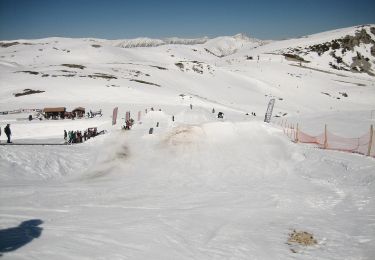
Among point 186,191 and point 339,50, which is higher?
point 339,50

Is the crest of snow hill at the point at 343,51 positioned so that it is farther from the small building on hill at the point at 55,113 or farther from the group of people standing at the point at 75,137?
the group of people standing at the point at 75,137

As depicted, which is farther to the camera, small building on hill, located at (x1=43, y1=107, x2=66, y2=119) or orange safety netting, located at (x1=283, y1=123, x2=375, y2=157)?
small building on hill, located at (x1=43, y1=107, x2=66, y2=119)

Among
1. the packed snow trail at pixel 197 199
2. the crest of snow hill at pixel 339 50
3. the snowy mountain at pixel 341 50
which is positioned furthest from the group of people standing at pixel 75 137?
the snowy mountain at pixel 341 50

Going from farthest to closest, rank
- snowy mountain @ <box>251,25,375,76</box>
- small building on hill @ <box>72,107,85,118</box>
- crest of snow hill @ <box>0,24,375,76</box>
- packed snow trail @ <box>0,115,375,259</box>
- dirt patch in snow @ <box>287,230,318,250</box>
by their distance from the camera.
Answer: snowy mountain @ <box>251,25,375,76</box>
crest of snow hill @ <box>0,24,375,76</box>
small building on hill @ <box>72,107,85,118</box>
dirt patch in snow @ <box>287,230,318,250</box>
packed snow trail @ <box>0,115,375,259</box>

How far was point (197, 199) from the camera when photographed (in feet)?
57.6

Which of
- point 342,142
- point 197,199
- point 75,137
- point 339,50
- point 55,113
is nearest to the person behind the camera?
point 197,199

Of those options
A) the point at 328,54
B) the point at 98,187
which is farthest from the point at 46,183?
the point at 328,54

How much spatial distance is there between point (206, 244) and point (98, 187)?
27.8 ft

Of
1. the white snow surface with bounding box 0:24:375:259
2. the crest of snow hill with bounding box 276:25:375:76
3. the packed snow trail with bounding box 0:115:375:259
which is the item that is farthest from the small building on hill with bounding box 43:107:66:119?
the crest of snow hill with bounding box 276:25:375:76

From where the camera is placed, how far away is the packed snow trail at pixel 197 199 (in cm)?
1211

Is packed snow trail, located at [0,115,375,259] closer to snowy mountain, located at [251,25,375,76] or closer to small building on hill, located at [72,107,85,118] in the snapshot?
small building on hill, located at [72,107,85,118]

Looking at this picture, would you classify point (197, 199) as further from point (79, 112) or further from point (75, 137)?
point (79, 112)

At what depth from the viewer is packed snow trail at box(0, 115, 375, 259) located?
477 inches

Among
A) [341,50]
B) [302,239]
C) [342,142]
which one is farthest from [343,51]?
[302,239]
